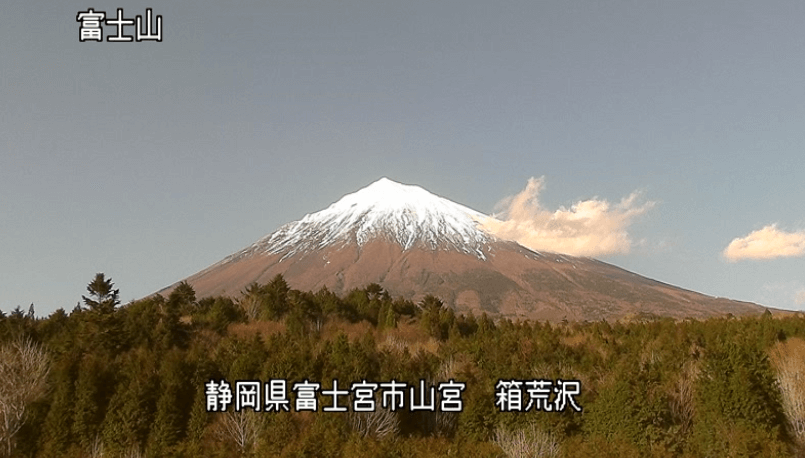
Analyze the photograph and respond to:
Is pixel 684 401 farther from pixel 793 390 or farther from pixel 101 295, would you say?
pixel 101 295

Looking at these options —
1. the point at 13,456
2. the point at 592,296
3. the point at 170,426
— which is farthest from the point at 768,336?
the point at 592,296

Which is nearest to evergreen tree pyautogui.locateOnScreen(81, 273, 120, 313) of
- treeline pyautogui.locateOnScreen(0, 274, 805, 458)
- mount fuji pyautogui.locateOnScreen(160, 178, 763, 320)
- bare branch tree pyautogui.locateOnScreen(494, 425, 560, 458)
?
treeline pyautogui.locateOnScreen(0, 274, 805, 458)

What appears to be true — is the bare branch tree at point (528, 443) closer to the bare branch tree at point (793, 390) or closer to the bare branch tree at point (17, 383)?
the bare branch tree at point (793, 390)

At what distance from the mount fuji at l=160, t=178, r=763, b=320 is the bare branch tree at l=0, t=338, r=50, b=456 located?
309ft

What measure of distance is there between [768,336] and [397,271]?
11204 centimetres

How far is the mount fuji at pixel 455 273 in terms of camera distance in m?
135

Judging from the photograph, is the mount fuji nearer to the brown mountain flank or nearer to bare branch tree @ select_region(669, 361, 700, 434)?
the brown mountain flank

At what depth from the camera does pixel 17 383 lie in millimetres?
35844

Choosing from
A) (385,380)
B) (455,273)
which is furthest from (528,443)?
(455,273)

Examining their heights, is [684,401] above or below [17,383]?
below

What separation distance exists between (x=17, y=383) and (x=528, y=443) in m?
28.9

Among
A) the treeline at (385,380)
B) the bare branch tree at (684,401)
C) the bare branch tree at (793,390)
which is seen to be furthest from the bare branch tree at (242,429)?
the bare branch tree at (793,390)

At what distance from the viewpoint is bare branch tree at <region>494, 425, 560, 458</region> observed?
32156 mm

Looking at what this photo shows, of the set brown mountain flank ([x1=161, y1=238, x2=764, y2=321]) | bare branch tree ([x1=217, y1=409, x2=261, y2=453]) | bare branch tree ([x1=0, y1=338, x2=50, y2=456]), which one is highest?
brown mountain flank ([x1=161, y1=238, x2=764, y2=321])
